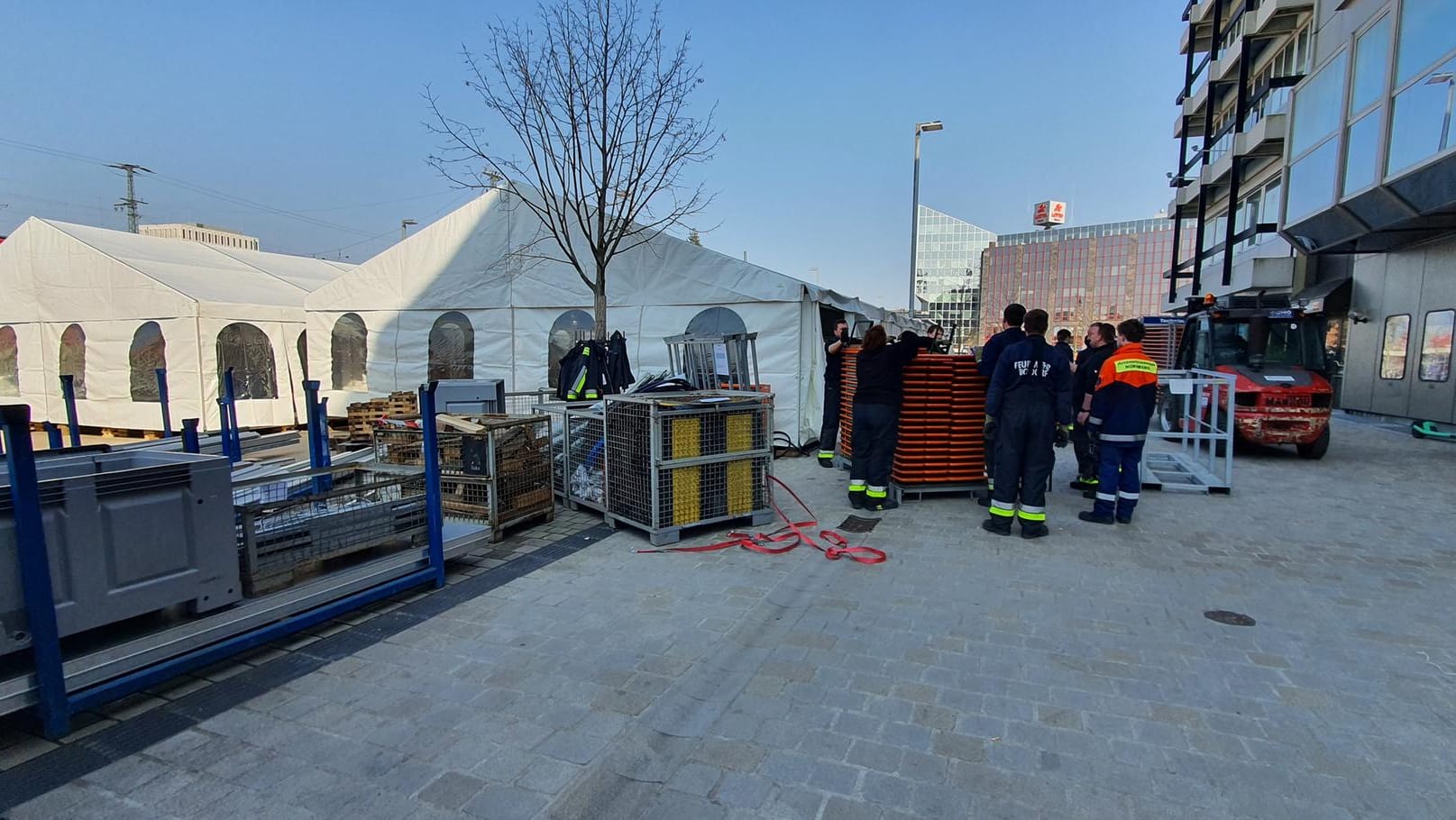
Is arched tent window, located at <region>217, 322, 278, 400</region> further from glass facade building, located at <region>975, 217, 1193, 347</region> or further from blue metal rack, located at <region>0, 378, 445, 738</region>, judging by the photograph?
glass facade building, located at <region>975, 217, 1193, 347</region>

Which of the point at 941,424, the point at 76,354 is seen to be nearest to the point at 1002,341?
the point at 941,424

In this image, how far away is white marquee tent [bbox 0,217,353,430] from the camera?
44.7 feet

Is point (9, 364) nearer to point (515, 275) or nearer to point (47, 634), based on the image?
point (515, 275)

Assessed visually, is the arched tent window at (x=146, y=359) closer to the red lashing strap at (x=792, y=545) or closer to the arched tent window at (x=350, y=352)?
the arched tent window at (x=350, y=352)

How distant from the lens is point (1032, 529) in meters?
5.88

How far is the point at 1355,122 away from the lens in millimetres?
12227

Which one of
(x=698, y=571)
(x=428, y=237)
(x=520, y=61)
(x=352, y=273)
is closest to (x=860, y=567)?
(x=698, y=571)

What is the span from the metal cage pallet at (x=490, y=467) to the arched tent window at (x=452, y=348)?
20.7 feet

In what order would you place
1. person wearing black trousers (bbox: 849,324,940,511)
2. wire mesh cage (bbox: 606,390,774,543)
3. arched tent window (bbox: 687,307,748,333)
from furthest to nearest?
arched tent window (bbox: 687,307,748,333) → person wearing black trousers (bbox: 849,324,940,511) → wire mesh cage (bbox: 606,390,774,543)

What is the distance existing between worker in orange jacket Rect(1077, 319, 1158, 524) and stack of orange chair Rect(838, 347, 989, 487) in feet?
4.07

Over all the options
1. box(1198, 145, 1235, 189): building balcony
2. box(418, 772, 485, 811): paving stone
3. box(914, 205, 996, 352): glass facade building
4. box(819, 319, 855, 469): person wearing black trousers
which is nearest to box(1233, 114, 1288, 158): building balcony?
box(1198, 145, 1235, 189): building balcony

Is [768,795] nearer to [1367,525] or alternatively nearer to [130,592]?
[130,592]

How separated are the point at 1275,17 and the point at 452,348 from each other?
1046 inches

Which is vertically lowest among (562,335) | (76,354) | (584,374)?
(584,374)
